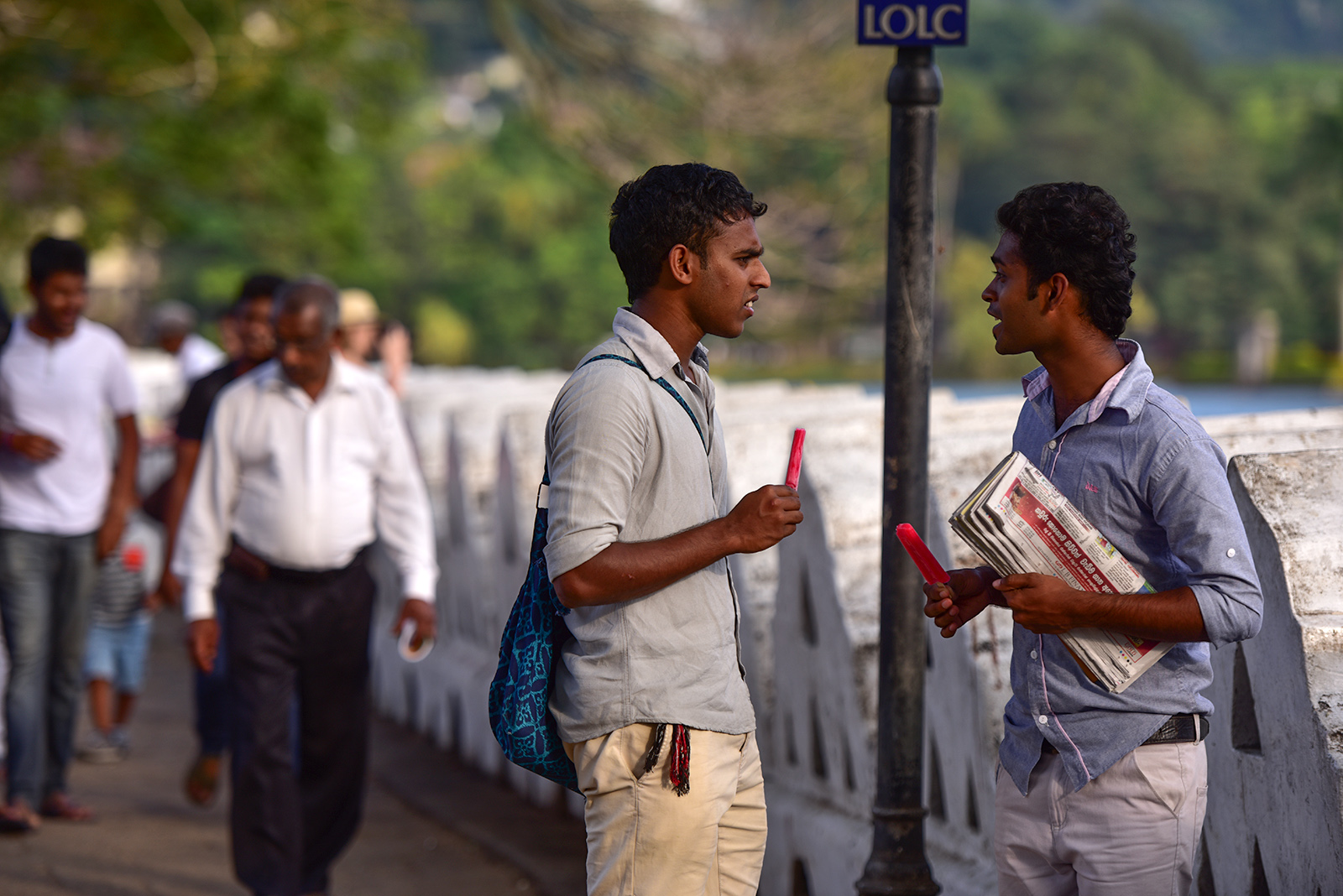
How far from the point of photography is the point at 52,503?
6043 millimetres

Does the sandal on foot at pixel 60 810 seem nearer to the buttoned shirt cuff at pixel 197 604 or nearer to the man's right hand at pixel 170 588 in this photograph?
the man's right hand at pixel 170 588

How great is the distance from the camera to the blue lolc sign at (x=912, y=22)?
3799mm

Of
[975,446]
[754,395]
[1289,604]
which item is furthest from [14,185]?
[1289,604]

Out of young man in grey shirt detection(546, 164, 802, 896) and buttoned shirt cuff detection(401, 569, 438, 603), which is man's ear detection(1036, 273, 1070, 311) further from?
buttoned shirt cuff detection(401, 569, 438, 603)

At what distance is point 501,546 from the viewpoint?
6.88 metres

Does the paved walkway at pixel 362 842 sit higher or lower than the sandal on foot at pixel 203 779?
lower

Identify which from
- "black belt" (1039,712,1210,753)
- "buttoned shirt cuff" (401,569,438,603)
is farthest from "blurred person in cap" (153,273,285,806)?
"black belt" (1039,712,1210,753)

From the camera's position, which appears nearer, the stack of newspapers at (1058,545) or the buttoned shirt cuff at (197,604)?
the stack of newspapers at (1058,545)

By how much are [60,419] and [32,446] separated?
26 centimetres

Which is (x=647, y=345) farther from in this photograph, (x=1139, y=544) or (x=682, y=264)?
(x=1139, y=544)

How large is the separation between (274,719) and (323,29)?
1123cm

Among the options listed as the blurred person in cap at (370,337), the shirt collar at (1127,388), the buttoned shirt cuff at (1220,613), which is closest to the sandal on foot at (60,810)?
the blurred person in cap at (370,337)

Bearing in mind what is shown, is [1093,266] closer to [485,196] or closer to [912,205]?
[912,205]

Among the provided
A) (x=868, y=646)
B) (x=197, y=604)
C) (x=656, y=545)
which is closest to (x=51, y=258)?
(x=197, y=604)
